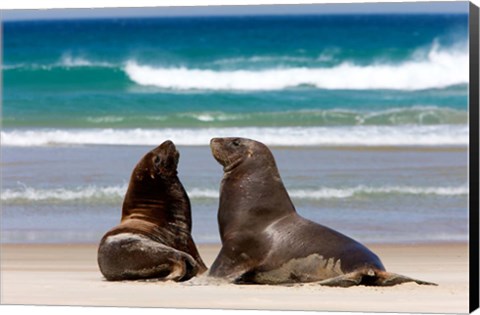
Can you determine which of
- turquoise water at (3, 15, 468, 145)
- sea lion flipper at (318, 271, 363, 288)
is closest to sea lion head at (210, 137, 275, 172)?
sea lion flipper at (318, 271, 363, 288)

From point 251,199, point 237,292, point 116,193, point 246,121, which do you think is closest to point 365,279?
point 237,292

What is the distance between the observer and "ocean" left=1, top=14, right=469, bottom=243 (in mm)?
16719

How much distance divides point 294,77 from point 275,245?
5.02 metres

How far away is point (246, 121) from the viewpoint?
18.0 metres

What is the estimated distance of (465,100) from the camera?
15.2 metres

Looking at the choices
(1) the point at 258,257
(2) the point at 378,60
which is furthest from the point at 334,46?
(1) the point at 258,257

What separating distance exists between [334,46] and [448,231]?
9.10 ft

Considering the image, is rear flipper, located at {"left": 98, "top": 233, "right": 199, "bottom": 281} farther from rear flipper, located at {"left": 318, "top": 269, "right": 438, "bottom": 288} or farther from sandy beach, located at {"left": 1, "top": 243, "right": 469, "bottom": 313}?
rear flipper, located at {"left": 318, "top": 269, "right": 438, "bottom": 288}

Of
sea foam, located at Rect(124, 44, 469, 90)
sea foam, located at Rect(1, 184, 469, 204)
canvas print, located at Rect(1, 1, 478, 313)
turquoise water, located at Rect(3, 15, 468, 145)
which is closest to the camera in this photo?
canvas print, located at Rect(1, 1, 478, 313)

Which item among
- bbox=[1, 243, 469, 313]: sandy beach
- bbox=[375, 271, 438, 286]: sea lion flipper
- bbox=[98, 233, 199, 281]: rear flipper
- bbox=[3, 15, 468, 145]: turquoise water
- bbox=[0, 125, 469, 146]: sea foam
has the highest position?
bbox=[3, 15, 468, 145]: turquoise water

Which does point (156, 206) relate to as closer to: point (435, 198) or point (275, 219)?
point (275, 219)

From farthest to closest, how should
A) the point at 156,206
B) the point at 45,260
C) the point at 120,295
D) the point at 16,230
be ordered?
the point at 16,230 < the point at 45,260 < the point at 156,206 < the point at 120,295

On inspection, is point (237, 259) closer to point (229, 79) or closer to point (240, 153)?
point (240, 153)

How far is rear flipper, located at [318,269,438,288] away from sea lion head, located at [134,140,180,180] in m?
2.11
